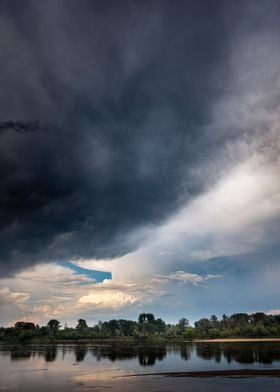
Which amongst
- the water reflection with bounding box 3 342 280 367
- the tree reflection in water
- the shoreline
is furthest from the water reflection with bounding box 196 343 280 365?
the tree reflection in water

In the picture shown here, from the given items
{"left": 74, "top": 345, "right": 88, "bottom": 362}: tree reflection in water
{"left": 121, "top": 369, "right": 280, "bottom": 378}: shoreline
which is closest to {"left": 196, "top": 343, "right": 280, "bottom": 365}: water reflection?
{"left": 121, "top": 369, "right": 280, "bottom": 378}: shoreline

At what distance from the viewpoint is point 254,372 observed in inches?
2965

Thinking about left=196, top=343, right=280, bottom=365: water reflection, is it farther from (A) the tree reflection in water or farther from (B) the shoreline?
(A) the tree reflection in water

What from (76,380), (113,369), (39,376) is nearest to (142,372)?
(113,369)

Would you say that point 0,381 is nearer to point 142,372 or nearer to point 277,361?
point 142,372

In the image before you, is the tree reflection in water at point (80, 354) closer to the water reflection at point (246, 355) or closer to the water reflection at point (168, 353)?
the water reflection at point (168, 353)

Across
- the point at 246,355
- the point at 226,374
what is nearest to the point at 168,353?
the point at 246,355

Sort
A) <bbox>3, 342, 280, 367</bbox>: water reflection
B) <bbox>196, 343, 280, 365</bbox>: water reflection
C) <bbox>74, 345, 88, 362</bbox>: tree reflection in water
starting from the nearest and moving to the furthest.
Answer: <bbox>196, 343, 280, 365</bbox>: water reflection < <bbox>3, 342, 280, 367</bbox>: water reflection < <bbox>74, 345, 88, 362</bbox>: tree reflection in water

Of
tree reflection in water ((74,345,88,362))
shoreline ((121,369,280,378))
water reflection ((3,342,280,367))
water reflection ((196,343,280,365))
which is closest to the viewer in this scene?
shoreline ((121,369,280,378))

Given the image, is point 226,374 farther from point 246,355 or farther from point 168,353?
point 168,353

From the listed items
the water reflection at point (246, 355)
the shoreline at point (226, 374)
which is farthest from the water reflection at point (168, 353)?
the shoreline at point (226, 374)

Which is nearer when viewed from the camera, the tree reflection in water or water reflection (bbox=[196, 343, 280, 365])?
water reflection (bbox=[196, 343, 280, 365])

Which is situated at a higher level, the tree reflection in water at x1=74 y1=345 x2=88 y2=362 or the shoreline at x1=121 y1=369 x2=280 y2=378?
the shoreline at x1=121 y1=369 x2=280 y2=378

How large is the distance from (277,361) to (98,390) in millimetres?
59006
